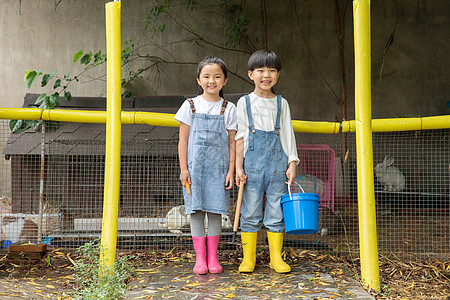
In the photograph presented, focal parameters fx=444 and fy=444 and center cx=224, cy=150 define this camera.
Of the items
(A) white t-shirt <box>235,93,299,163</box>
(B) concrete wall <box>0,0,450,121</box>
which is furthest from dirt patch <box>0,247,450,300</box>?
(B) concrete wall <box>0,0,450,121</box>

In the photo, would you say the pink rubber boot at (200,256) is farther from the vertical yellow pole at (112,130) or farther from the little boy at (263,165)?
the vertical yellow pole at (112,130)

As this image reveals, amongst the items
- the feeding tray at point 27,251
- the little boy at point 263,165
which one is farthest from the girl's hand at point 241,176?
the feeding tray at point 27,251

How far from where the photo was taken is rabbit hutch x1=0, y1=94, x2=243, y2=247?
4.28m

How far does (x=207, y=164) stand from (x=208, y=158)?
0.14ft

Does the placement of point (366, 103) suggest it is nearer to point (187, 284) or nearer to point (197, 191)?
point (197, 191)

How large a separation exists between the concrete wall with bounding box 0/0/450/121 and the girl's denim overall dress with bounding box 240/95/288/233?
5192 millimetres

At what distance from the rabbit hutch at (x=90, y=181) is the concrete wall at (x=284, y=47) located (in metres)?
1.74

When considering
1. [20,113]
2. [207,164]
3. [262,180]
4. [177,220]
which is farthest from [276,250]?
[20,113]

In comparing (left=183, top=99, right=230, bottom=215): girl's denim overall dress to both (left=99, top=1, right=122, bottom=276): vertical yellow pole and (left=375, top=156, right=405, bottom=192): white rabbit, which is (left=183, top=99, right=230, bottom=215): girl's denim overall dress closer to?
(left=99, top=1, right=122, bottom=276): vertical yellow pole

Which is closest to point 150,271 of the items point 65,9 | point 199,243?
point 199,243

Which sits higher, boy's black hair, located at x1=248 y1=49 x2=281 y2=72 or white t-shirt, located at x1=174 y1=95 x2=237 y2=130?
boy's black hair, located at x1=248 y1=49 x2=281 y2=72

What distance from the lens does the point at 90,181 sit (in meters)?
→ 5.62

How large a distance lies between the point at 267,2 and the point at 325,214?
4.59 metres

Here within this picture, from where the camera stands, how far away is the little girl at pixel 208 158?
10.2 feet
